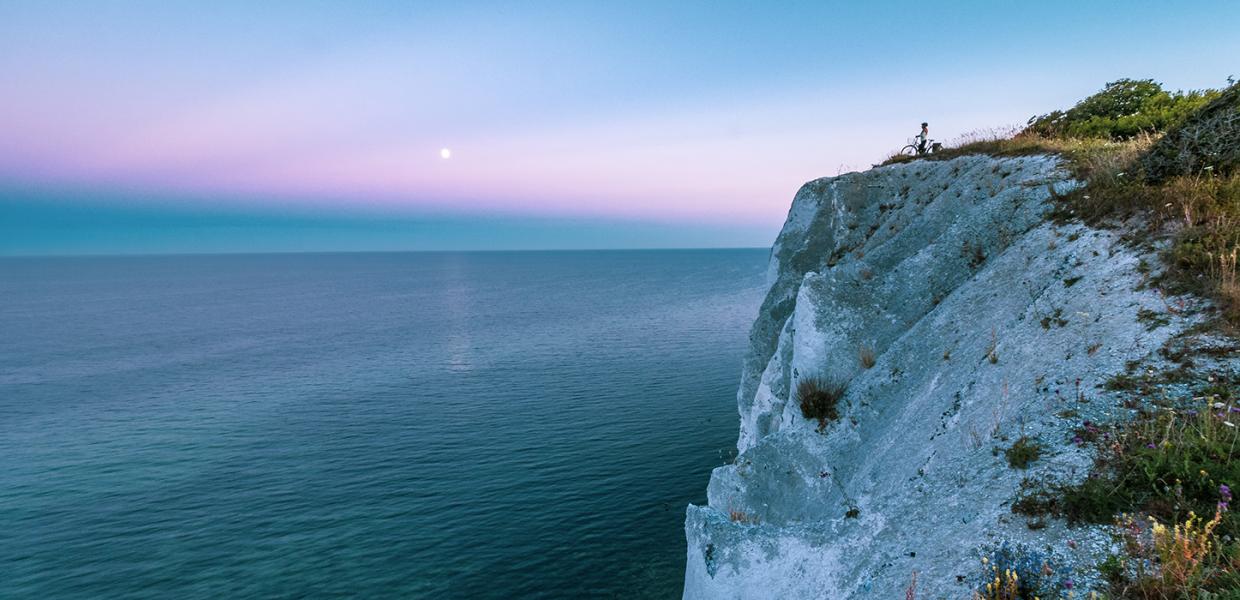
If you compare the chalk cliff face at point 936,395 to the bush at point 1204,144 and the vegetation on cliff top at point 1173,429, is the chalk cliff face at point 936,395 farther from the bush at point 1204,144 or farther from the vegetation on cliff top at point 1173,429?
the bush at point 1204,144

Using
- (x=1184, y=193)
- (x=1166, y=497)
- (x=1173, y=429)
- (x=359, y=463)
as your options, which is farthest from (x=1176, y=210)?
(x=359, y=463)

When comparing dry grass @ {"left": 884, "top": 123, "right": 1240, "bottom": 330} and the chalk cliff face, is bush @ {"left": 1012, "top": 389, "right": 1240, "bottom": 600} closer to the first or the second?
the chalk cliff face

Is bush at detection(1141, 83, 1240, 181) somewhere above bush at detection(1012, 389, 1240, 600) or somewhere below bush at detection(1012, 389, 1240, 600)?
above

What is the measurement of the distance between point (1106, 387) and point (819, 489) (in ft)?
24.2

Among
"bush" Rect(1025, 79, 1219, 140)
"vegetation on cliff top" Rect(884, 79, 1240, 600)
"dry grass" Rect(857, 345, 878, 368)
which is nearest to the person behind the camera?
"vegetation on cliff top" Rect(884, 79, 1240, 600)

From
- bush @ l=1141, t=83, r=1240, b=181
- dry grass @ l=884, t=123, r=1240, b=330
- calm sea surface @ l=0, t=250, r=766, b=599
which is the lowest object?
calm sea surface @ l=0, t=250, r=766, b=599

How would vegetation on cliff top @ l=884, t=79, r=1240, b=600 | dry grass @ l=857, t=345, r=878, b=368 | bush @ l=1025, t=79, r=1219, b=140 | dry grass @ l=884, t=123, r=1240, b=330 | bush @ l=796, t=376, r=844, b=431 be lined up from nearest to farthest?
1. vegetation on cliff top @ l=884, t=79, r=1240, b=600
2. dry grass @ l=884, t=123, r=1240, b=330
3. bush @ l=796, t=376, r=844, b=431
4. dry grass @ l=857, t=345, r=878, b=368
5. bush @ l=1025, t=79, r=1219, b=140

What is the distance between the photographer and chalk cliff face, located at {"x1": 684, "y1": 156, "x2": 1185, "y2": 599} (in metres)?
7.58

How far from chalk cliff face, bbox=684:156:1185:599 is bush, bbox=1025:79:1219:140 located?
858 centimetres

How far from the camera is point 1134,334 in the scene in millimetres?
8656

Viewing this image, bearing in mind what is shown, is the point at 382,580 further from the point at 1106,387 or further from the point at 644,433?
the point at 1106,387

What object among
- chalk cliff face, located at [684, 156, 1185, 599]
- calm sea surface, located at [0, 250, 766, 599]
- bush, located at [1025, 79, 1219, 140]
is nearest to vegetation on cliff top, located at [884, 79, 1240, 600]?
chalk cliff face, located at [684, 156, 1185, 599]

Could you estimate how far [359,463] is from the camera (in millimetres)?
40438

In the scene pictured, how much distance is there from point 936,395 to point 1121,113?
27539 mm
